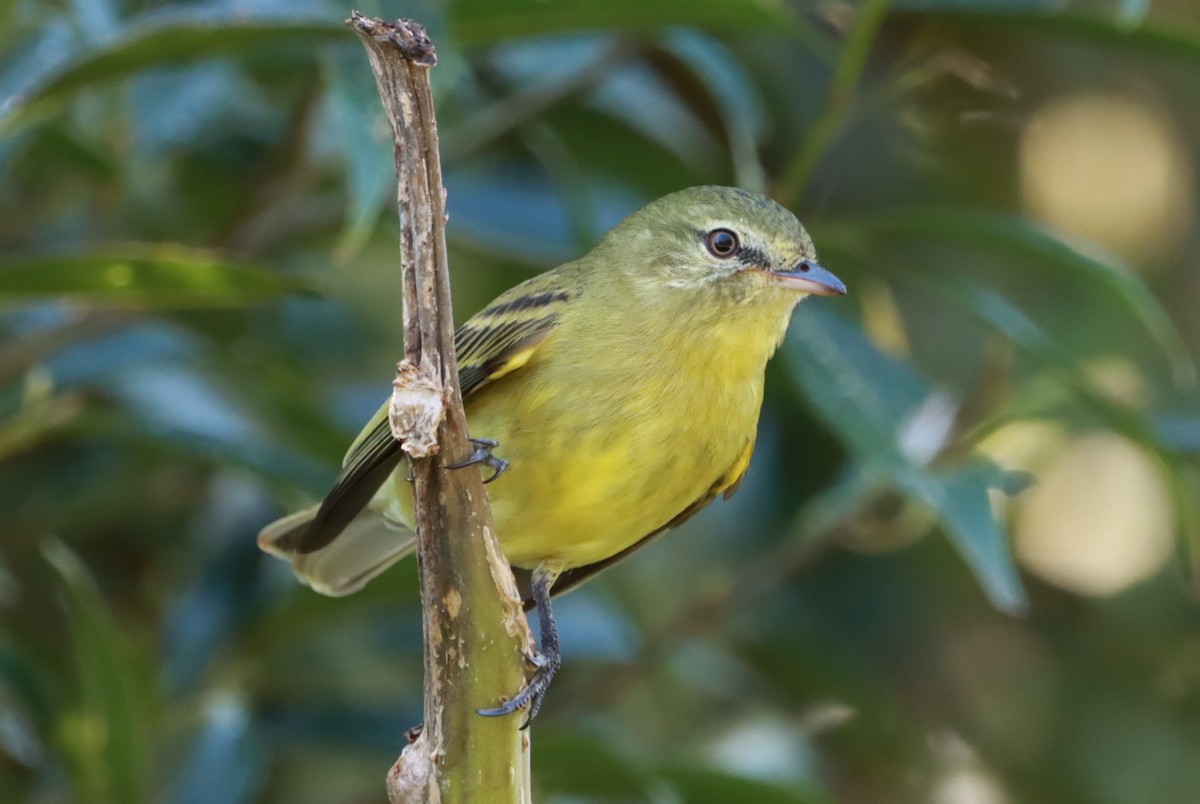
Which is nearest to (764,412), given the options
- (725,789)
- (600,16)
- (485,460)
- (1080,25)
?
(725,789)

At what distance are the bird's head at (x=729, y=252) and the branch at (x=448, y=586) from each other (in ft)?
3.79

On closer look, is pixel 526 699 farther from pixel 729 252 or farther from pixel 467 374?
pixel 729 252

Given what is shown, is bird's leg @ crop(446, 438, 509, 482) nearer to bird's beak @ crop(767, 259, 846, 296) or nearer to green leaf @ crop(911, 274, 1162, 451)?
bird's beak @ crop(767, 259, 846, 296)

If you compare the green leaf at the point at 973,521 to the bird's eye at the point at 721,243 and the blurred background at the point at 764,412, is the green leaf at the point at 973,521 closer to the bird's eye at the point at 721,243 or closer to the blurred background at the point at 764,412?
the blurred background at the point at 764,412

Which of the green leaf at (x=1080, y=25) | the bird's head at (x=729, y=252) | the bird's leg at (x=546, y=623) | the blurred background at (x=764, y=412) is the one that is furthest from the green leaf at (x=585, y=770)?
the green leaf at (x=1080, y=25)

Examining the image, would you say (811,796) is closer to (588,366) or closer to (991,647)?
(588,366)

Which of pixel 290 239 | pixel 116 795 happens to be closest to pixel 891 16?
pixel 290 239

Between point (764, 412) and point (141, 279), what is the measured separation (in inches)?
80.7

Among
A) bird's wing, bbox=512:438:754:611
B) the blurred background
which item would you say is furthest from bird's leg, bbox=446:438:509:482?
the blurred background

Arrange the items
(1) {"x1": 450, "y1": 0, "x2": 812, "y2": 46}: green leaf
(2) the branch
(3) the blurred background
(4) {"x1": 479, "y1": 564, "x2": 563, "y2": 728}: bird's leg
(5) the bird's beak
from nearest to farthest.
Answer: (2) the branch < (4) {"x1": 479, "y1": 564, "x2": 563, "y2": 728}: bird's leg < (5) the bird's beak < (1) {"x1": 450, "y1": 0, "x2": 812, "y2": 46}: green leaf < (3) the blurred background

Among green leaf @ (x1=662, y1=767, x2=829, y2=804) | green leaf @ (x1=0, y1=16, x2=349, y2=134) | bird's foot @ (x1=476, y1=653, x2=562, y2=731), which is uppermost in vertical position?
green leaf @ (x1=0, y1=16, x2=349, y2=134)

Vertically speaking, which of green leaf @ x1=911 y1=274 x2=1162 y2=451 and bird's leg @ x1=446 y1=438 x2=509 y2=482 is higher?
green leaf @ x1=911 y1=274 x2=1162 y2=451

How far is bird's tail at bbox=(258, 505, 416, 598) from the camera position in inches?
130

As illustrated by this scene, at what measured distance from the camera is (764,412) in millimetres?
4562
